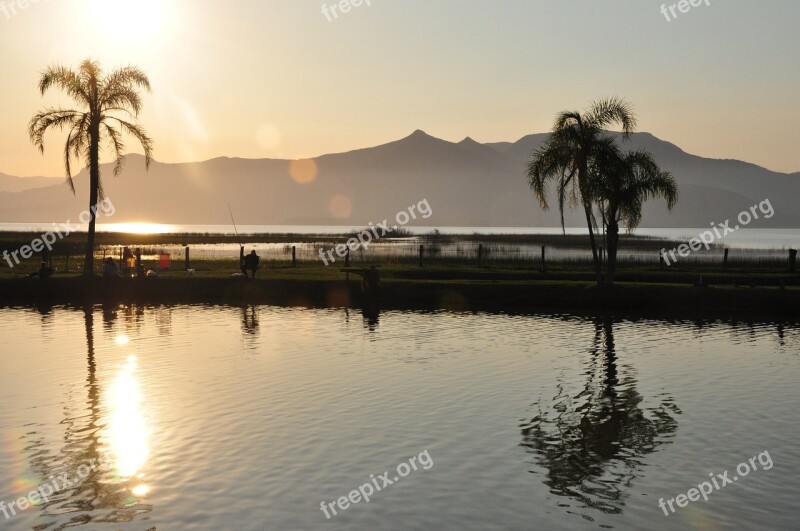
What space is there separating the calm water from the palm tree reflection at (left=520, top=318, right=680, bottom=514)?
52mm

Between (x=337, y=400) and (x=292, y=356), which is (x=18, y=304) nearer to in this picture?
(x=292, y=356)

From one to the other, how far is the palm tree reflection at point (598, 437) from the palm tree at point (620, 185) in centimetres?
1684

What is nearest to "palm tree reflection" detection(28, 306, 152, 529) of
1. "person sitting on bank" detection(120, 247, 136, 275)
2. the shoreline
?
the shoreline

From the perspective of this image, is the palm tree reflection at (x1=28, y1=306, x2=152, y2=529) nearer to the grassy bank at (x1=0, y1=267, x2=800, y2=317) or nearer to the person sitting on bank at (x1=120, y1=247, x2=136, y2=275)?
the grassy bank at (x1=0, y1=267, x2=800, y2=317)

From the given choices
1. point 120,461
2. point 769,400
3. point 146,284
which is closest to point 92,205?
point 146,284

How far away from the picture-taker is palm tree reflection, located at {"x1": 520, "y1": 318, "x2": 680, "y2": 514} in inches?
435

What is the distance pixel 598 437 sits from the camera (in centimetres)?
1361

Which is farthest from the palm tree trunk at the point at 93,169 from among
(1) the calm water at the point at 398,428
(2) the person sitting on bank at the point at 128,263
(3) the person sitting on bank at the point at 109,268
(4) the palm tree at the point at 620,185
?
(4) the palm tree at the point at 620,185

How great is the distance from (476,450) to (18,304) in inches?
1122

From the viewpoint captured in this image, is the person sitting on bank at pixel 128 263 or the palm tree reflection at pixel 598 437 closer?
the palm tree reflection at pixel 598 437

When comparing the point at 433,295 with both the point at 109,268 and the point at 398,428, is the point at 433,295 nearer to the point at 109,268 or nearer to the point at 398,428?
the point at 109,268

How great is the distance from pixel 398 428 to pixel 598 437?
333 centimetres

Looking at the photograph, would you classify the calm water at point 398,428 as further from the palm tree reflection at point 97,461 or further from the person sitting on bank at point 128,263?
the person sitting on bank at point 128,263

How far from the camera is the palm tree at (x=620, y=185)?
34062 mm
